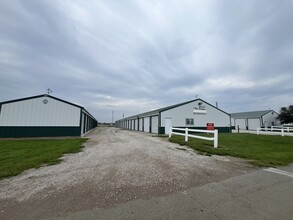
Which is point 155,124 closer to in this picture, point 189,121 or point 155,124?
point 155,124

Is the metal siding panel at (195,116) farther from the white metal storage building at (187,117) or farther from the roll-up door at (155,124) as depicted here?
the roll-up door at (155,124)

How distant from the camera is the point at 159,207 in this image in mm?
2688

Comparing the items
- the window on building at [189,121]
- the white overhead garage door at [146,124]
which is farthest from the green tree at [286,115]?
the white overhead garage door at [146,124]

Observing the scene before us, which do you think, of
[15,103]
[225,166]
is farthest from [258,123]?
[15,103]

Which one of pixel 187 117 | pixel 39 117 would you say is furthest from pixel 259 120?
pixel 39 117

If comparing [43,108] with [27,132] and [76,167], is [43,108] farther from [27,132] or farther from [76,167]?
[76,167]

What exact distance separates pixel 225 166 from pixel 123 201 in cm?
392

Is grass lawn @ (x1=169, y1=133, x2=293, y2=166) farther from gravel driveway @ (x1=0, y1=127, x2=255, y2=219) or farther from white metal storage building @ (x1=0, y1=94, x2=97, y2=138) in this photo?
white metal storage building @ (x1=0, y1=94, x2=97, y2=138)

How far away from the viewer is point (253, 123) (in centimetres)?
3703

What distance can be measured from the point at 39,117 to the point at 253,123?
138 ft

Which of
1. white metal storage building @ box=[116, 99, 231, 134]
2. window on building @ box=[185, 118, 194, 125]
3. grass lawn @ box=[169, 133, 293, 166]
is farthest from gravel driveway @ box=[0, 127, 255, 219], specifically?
window on building @ box=[185, 118, 194, 125]

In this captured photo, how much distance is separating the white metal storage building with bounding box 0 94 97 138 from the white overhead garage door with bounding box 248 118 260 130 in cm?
3776

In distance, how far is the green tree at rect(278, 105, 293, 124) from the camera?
32.7m

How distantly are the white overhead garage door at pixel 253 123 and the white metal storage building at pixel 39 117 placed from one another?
37.8m
